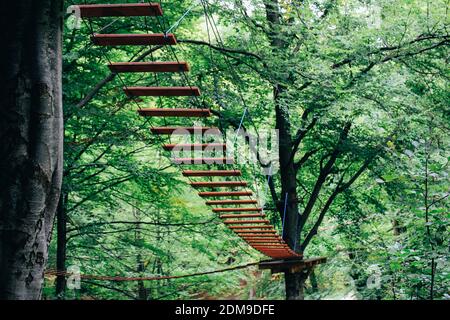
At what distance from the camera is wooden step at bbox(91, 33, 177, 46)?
3016 mm

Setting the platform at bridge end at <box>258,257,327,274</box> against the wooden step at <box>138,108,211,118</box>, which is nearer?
the wooden step at <box>138,108,211,118</box>

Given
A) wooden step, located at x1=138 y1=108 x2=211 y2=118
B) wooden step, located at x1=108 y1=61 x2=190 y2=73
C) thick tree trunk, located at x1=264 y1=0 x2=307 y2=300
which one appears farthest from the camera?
thick tree trunk, located at x1=264 y1=0 x2=307 y2=300

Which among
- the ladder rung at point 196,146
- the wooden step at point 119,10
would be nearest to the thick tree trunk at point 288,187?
the ladder rung at point 196,146

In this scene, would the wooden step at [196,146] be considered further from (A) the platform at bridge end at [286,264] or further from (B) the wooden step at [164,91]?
(A) the platform at bridge end at [286,264]

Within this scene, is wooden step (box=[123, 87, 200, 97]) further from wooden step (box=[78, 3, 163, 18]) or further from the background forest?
the background forest

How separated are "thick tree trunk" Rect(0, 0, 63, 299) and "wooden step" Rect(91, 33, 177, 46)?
350 millimetres

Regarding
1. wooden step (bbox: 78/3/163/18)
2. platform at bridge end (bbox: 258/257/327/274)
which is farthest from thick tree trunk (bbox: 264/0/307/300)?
wooden step (bbox: 78/3/163/18)

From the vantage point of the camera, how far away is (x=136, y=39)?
10.3 ft

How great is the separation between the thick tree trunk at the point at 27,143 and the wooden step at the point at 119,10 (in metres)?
0.41

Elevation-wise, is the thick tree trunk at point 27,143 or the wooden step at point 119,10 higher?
the wooden step at point 119,10

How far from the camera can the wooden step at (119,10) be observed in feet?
9.45

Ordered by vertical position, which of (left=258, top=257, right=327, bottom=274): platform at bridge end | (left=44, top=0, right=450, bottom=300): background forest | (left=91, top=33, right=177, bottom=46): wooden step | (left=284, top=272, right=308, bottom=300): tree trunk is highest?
(left=44, top=0, right=450, bottom=300): background forest
